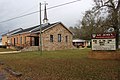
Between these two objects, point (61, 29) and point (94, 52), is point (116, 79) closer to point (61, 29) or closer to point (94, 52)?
point (94, 52)

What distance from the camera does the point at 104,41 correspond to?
2523 centimetres

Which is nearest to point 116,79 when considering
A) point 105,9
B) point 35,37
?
point 105,9

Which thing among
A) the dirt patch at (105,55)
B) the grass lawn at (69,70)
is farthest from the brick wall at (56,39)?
the grass lawn at (69,70)

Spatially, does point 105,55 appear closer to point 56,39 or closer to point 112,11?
point 112,11

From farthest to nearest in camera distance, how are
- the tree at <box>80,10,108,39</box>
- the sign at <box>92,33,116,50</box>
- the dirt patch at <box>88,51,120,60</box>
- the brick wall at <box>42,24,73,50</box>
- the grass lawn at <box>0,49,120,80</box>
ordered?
the brick wall at <box>42,24,73,50</box> → the tree at <box>80,10,108,39</box> → the sign at <box>92,33,116,50</box> → the dirt patch at <box>88,51,120,60</box> → the grass lawn at <box>0,49,120,80</box>

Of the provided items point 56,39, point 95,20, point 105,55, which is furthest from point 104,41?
point 56,39

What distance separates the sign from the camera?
2484cm

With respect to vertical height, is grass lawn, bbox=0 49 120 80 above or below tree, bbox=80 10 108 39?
below

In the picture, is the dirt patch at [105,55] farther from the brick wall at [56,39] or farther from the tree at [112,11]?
the brick wall at [56,39]

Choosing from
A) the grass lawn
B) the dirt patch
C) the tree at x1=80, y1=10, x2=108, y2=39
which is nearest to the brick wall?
the tree at x1=80, y1=10, x2=108, y2=39

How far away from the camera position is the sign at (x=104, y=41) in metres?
24.8

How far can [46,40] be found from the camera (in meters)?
50.3

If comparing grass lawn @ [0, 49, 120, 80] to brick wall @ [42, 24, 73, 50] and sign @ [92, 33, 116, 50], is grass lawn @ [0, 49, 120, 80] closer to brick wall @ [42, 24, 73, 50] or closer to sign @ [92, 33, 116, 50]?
sign @ [92, 33, 116, 50]

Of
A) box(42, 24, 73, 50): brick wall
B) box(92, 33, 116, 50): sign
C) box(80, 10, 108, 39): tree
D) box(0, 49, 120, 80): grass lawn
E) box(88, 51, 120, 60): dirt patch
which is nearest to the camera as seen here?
box(0, 49, 120, 80): grass lawn
